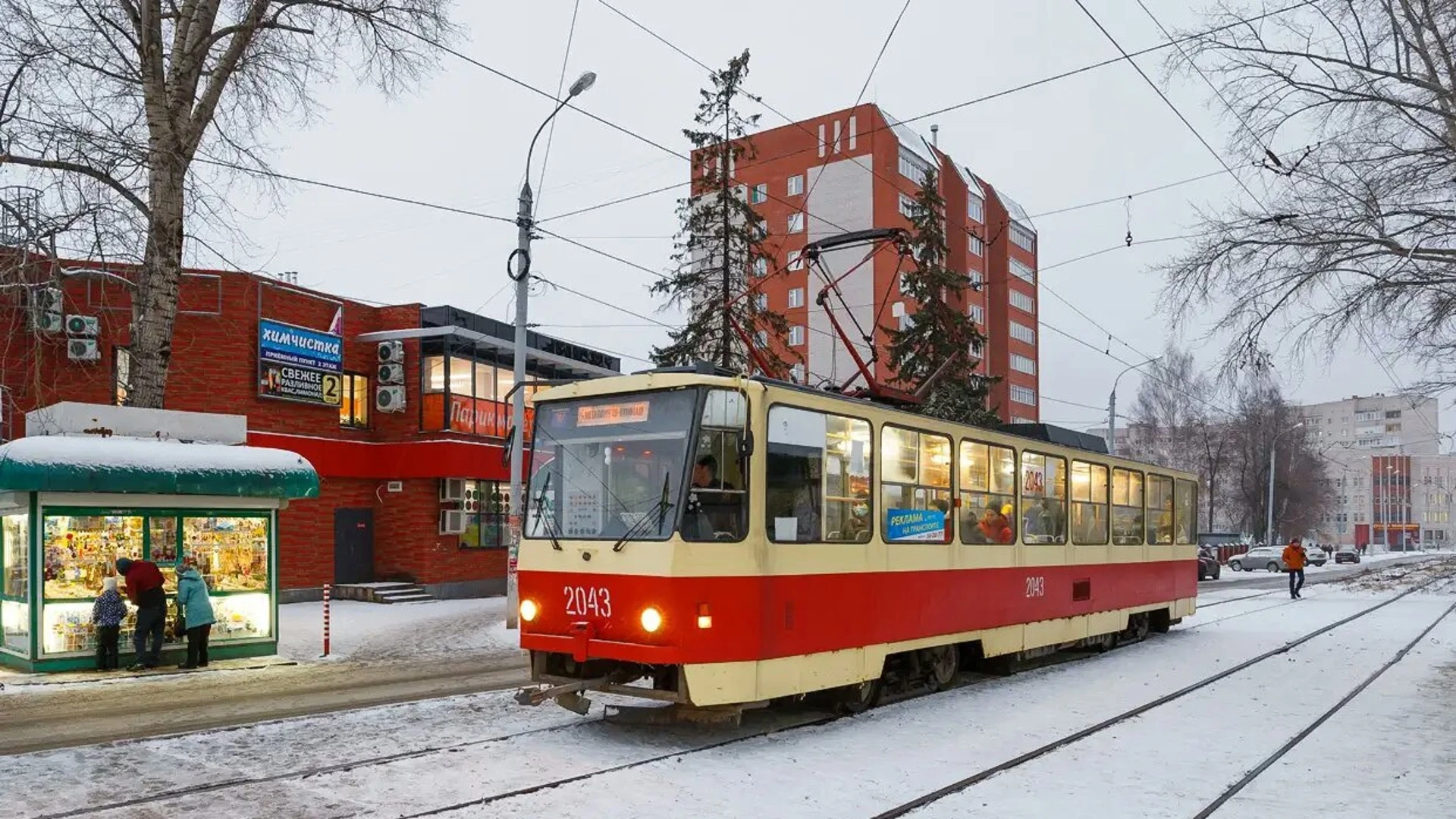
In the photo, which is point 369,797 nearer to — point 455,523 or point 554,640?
point 554,640

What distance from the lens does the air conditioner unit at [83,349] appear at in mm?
22203

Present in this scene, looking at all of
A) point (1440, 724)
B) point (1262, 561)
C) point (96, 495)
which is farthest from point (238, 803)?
point (1262, 561)

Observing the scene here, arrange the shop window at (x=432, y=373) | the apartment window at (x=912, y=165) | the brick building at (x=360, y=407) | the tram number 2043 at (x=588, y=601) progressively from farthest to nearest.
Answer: the apartment window at (x=912, y=165)
the shop window at (x=432, y=373)
the brick building at (x=360, y=407)
the tram number 2043 at (x=588, y=601)

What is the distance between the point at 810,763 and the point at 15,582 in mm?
11609

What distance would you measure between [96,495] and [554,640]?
8065 millimetres

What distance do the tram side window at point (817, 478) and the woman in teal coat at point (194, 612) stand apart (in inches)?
352

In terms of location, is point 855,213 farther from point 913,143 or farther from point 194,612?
point 194,612

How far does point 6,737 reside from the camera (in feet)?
32.6

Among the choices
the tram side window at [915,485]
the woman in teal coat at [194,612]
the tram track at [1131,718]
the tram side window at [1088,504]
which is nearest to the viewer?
the tram track at [1131,718]

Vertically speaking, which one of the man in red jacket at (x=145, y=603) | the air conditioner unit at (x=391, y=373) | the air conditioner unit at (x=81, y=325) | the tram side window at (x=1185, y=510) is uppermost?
the air conditioner unit at (x=81, y=325)

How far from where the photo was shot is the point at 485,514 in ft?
99.0

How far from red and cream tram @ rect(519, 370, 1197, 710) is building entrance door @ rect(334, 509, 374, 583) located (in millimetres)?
19437

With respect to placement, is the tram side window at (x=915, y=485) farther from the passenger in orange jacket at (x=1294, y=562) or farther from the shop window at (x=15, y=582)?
the passenger in orange jacket at (x=1294, y=562)

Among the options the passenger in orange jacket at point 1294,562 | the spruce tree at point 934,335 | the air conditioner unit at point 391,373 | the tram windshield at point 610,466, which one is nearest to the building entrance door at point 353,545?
the air conditioner unit at point 391,373
